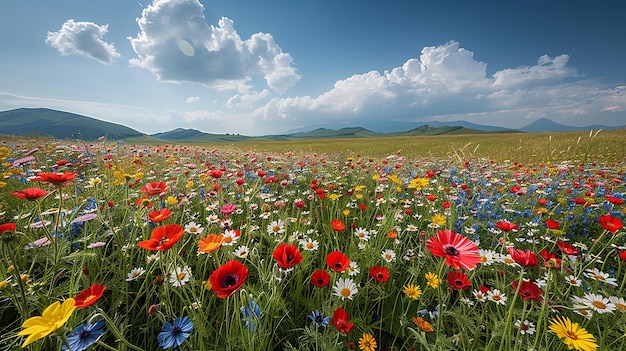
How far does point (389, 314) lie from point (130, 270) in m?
1.69

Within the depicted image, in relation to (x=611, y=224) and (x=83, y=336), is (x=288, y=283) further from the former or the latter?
(x=611, y=224)

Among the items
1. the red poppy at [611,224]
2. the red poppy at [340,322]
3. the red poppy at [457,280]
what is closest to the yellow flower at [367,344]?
the red poppy at [340,322]

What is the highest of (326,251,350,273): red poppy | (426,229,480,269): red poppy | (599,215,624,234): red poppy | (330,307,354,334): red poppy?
(426,229,480,269): red poppy

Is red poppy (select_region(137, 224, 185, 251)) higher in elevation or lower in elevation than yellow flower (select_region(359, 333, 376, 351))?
higher

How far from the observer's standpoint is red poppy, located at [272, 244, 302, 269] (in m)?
0.98

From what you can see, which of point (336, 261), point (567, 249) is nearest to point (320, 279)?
point (336, 261)

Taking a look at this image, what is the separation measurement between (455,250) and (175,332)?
3.85 ft

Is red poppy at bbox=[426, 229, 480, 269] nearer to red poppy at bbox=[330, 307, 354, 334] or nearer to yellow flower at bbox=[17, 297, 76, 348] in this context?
red poppy at bbox=[330, 307, 354, 334]

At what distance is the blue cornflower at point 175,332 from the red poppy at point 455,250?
101 cm

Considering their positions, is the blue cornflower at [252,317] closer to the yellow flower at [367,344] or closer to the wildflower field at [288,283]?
the wildflower field at [288,283]

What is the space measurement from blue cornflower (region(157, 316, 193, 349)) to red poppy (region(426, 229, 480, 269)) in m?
1.01

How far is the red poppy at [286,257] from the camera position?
38.7 inches

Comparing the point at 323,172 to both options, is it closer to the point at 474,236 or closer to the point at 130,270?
the point at 474,236

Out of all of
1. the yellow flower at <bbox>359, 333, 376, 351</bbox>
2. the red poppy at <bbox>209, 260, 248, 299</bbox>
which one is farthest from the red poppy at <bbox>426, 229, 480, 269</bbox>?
the red poppy at <bbox>209, 260, 248, 299</bbox>
